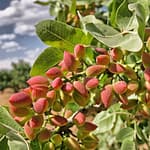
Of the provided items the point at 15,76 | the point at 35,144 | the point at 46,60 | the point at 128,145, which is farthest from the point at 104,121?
the point at 15,76

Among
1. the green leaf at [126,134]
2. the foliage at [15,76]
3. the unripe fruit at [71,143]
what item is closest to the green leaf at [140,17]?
the unripe fruit at [71,143]

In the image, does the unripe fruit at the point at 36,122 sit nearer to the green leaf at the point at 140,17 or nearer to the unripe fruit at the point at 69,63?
the unripe fruit at the point at 69,63

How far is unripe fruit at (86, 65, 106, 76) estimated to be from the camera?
774mm

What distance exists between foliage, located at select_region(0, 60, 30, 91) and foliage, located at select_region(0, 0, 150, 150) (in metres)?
16.6

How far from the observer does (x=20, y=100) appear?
2.37 ft

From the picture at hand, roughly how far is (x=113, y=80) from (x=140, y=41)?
10 centimetres

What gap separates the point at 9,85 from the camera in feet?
61.4

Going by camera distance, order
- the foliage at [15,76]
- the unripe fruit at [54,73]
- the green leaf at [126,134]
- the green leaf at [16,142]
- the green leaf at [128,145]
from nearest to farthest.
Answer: the green leaf at [16,142] → the unripe fruit at [54,73] → the green leaf at [128,145] → the green leaf at [126,134] → the foliage at [15,76]

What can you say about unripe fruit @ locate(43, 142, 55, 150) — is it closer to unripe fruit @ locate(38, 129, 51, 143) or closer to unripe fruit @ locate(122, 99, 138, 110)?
unripe fruit @ locate(38, 129, 51, 143)

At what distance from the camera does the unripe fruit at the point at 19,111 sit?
74cm

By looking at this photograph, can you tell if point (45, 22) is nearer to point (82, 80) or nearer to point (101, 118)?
point (82, 80)

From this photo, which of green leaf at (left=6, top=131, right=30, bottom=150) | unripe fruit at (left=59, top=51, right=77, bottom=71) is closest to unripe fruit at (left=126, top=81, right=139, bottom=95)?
unripe fruit at (left=59, top=51, right=77, bottom=71)

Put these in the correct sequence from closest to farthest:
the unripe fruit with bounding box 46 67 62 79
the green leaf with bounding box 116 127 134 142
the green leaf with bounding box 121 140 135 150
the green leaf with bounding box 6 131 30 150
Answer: the green leaf with bounding box 6 131 30 150 → the unripe fruit with bounding box 46 67 62 79 → the green leaf with bounding box 121 140 135 150 → the green leaf with bounding box 116 127 134 142

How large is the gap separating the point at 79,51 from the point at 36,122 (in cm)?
16
